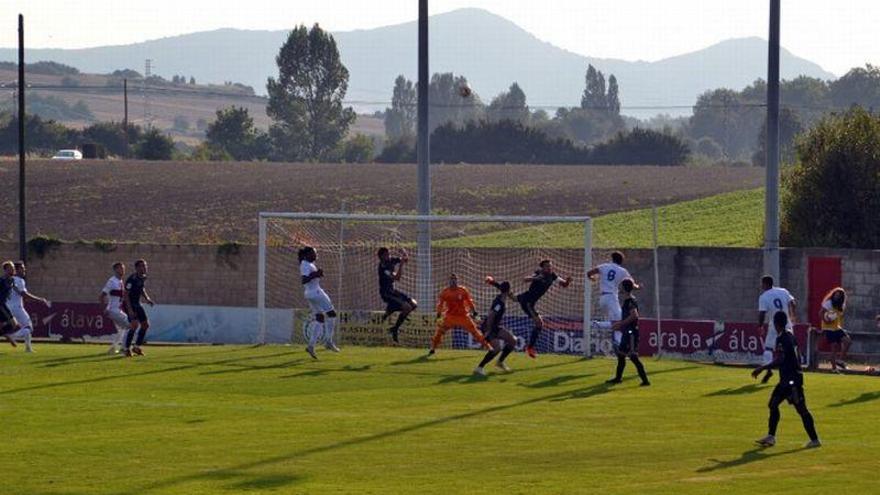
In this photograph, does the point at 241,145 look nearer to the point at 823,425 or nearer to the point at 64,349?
the point at 64,349

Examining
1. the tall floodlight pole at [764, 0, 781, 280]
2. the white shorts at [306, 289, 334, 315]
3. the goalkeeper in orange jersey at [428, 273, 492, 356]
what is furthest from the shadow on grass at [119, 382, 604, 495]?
the tall floodlight pole at [764, 0, 781, 280]

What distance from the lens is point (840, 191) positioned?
161 ft

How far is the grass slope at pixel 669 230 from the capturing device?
59.6 metres

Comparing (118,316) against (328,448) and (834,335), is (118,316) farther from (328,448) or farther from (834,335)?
(834,335)

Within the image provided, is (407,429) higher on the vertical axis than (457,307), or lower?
lower

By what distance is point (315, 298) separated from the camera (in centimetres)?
3391

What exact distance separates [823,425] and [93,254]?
31.3 m

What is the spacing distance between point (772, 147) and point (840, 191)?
44.2 ft

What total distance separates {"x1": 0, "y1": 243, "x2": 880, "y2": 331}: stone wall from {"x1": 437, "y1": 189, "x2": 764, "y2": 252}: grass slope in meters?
10.1

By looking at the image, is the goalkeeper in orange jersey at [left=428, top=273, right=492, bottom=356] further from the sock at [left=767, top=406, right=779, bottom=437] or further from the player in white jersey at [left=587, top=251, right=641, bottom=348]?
the sock at [left=767, top=406, right=779, bottom=437]

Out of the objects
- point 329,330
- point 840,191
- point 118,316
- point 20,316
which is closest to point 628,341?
point 329,330

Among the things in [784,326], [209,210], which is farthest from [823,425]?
[209,210]

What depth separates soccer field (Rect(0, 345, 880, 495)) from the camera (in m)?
A: 19.3

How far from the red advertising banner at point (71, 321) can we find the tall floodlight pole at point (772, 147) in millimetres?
17932
